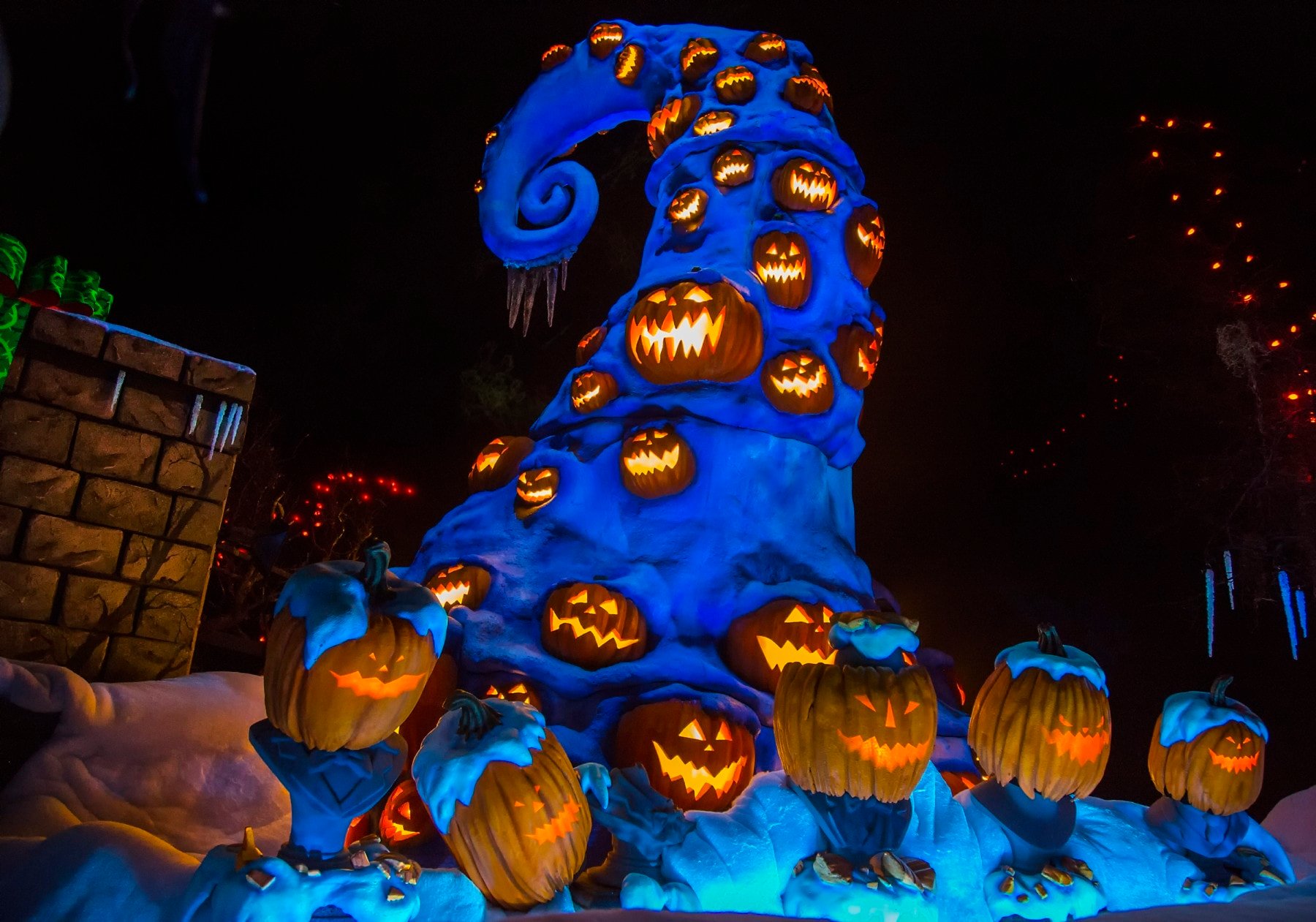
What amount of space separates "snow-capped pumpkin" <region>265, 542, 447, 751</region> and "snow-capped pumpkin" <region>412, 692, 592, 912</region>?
1.08 ft

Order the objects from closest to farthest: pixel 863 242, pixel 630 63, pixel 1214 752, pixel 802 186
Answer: pixel 1214 752
pixel 802 186
pixel 863 242
pixel 630 63

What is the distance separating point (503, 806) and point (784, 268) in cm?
406

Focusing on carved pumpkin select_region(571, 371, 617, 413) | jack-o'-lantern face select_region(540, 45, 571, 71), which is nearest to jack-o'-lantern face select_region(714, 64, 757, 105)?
jack-o'-lantern face select_region(540, 45, 571, 71)

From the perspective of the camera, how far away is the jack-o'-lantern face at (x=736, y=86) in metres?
6.11

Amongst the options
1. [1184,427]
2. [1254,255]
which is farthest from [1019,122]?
[1184,427]

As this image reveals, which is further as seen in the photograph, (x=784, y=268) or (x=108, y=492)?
(x=784, y=268)

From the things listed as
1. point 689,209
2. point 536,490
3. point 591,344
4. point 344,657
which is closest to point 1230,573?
point 689,209

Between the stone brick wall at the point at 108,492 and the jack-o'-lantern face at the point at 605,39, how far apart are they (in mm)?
4082

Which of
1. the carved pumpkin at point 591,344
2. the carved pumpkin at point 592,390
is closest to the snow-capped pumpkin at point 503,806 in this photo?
the carved pumpkin at point 592,390

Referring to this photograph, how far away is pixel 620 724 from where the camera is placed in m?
3.77

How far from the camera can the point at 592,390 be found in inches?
215

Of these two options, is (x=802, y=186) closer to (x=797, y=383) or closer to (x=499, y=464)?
(x=797, y=383)

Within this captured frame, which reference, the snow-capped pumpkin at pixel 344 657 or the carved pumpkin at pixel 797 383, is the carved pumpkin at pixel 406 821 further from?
the carved pumpkin at pixel 797 383

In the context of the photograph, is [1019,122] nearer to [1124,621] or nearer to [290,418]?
[1124,621]
